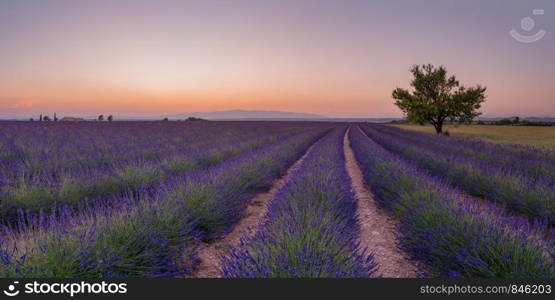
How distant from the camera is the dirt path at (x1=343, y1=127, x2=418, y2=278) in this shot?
261cm

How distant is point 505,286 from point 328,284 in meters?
1.22

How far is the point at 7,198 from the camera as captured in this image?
3568 mm

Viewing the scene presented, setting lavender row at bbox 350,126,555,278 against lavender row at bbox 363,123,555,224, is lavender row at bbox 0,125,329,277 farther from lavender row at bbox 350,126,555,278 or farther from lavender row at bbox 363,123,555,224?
lavender row at bbox 363,123,555,224

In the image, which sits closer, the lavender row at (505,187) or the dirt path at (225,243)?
the dirt path at (225,243)

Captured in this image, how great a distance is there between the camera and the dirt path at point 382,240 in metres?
2.61

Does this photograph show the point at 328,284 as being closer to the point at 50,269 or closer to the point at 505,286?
the point at 505,286

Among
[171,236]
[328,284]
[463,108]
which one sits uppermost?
[463,108]

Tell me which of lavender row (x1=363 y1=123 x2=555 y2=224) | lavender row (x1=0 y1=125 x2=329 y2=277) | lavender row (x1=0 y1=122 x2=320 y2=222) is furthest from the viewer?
lavender row (x1=363 y1=123 x2=555 y2=224)

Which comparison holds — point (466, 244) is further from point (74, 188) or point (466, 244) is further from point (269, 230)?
point (74, 188)

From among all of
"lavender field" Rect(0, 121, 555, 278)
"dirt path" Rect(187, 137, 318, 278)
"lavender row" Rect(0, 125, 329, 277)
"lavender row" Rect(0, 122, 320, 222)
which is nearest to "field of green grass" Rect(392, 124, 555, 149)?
"lavender field" Rect(0, 121, 555, 278)

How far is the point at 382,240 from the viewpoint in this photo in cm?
335

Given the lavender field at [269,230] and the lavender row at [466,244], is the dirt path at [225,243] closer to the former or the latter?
the lavender field at [269,230]

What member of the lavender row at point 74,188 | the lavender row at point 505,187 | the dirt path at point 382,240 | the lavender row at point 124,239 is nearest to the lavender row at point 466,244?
the dirt path at point 382,240

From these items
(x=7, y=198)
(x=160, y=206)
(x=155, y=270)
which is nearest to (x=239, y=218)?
(x=160, y=206)
